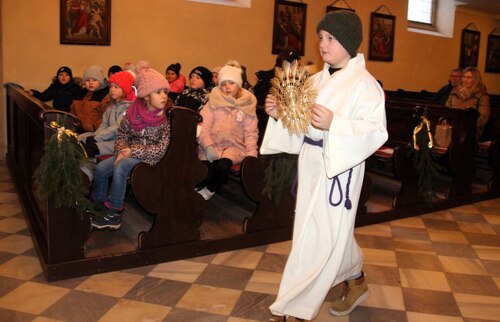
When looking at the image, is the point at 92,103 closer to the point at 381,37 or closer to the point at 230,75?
the point at 230,75

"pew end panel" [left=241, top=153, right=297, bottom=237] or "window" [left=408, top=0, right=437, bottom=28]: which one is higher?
"window" [left=408, top=0, right=437, bottom=28]

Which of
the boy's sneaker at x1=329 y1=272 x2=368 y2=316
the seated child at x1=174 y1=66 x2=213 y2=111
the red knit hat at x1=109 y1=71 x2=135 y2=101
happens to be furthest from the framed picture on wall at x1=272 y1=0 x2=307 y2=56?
the boy's sneaker at x1=329 y1=272 x2=368 y2=316

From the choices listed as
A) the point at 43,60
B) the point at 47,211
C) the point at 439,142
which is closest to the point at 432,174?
the point at 439,142

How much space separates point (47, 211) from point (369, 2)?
10.1 m

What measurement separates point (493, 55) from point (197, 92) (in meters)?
12.5

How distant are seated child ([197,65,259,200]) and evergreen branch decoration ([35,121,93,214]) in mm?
1499

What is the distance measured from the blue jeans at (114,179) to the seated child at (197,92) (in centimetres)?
174

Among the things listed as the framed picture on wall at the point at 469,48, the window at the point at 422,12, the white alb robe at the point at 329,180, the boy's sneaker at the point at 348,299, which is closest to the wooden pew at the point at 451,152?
the boy's sneaker at the point at 348,299

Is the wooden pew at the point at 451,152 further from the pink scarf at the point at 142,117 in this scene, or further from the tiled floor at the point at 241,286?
the pink scarf at the point at 142,117

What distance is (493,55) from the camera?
15680mm

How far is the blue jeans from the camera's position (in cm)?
414

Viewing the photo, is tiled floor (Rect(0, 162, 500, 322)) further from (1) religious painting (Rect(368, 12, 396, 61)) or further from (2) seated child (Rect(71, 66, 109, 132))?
(1) religious painting (Rect(368, 12, 396, 61))

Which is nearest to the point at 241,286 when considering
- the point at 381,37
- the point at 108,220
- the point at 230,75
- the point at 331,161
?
the point at 108,220

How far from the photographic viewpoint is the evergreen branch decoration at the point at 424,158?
5418 mm
